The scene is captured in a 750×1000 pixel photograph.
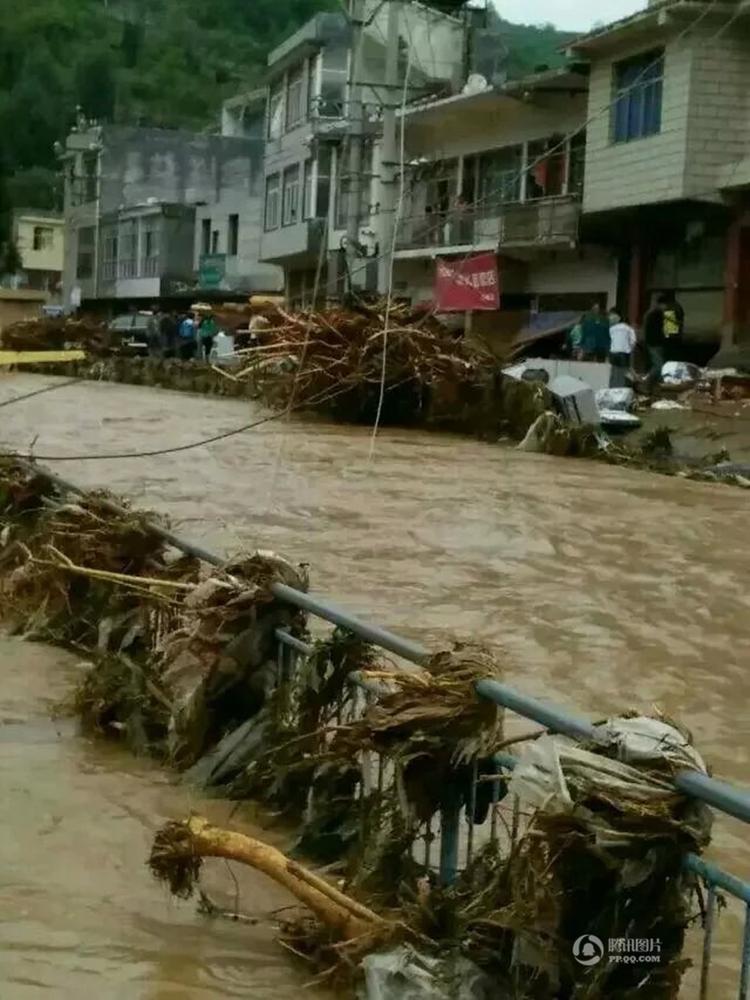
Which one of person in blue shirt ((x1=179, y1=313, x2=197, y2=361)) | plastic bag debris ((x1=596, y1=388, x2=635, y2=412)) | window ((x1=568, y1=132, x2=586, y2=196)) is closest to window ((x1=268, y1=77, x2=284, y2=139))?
person in blue shirt ((x1=179, y1=313, x2=197, y2=361))

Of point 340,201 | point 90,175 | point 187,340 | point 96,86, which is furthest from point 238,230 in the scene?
point 96,86

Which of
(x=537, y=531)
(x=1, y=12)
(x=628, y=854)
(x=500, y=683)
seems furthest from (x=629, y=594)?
(x=1, y=12)

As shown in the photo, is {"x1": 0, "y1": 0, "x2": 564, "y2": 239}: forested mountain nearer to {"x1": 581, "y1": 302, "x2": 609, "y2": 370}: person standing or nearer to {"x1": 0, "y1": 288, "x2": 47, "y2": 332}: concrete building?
{"x1": 0, "y1": 288, "x2": 47, "y2": 332}: concrete building

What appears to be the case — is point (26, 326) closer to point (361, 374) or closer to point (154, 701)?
point (361, 374)

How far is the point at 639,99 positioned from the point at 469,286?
4.52 metres

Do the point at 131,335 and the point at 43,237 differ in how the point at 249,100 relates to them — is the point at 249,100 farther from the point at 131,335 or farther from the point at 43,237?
the point at 43,237

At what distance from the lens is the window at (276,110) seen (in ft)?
162

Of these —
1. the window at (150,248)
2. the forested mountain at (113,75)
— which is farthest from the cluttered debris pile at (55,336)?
the forested mountain at (113,75)

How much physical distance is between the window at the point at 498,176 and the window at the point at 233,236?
21.3 meters

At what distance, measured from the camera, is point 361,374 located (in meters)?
21.9

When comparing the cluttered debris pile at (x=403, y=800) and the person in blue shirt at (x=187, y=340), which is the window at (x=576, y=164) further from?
the cluttered debris pile at (x=403, y=800)

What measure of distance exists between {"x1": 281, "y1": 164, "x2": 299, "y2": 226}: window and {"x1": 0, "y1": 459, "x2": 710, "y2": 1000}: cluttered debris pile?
4077cm

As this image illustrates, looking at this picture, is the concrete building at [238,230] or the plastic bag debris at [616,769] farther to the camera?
the concrete building at [238,230]

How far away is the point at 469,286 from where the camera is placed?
2794 cm
